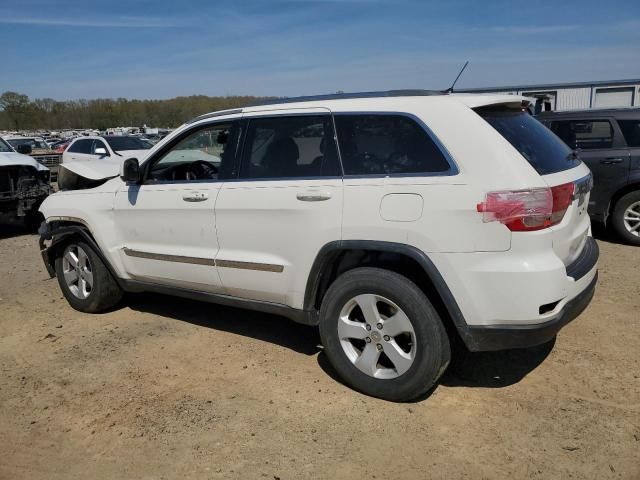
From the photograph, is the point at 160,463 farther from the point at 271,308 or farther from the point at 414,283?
the point at 414,283

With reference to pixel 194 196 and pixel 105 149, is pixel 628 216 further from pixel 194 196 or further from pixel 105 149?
pixel 105 149

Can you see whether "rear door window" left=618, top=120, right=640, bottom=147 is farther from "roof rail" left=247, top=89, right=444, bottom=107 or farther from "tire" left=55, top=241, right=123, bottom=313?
"tire" left=55, top=241, right=123, bottom=313

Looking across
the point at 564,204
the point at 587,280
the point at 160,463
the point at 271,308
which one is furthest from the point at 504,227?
the point at 160,463

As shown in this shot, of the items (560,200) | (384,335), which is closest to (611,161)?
(560,200)

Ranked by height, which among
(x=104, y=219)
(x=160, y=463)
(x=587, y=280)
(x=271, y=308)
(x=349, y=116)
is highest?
(x=349, y=116)

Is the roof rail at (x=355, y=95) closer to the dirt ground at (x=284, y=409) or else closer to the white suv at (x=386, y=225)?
the white suv at (x=386, y=225)

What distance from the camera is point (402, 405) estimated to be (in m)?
3.37

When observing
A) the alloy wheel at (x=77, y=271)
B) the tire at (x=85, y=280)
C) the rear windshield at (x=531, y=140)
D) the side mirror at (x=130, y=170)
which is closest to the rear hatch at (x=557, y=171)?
the rear windshield at (x=531, y=140)

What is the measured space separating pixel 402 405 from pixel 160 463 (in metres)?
1.43

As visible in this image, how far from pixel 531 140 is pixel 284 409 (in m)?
2.22

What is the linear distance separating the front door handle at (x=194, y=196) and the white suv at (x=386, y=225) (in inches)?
0.7

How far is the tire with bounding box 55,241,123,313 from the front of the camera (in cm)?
499

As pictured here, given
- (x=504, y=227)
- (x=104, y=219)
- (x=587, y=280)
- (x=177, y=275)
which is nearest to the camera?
(x=504, y=227)

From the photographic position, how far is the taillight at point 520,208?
288 cm
